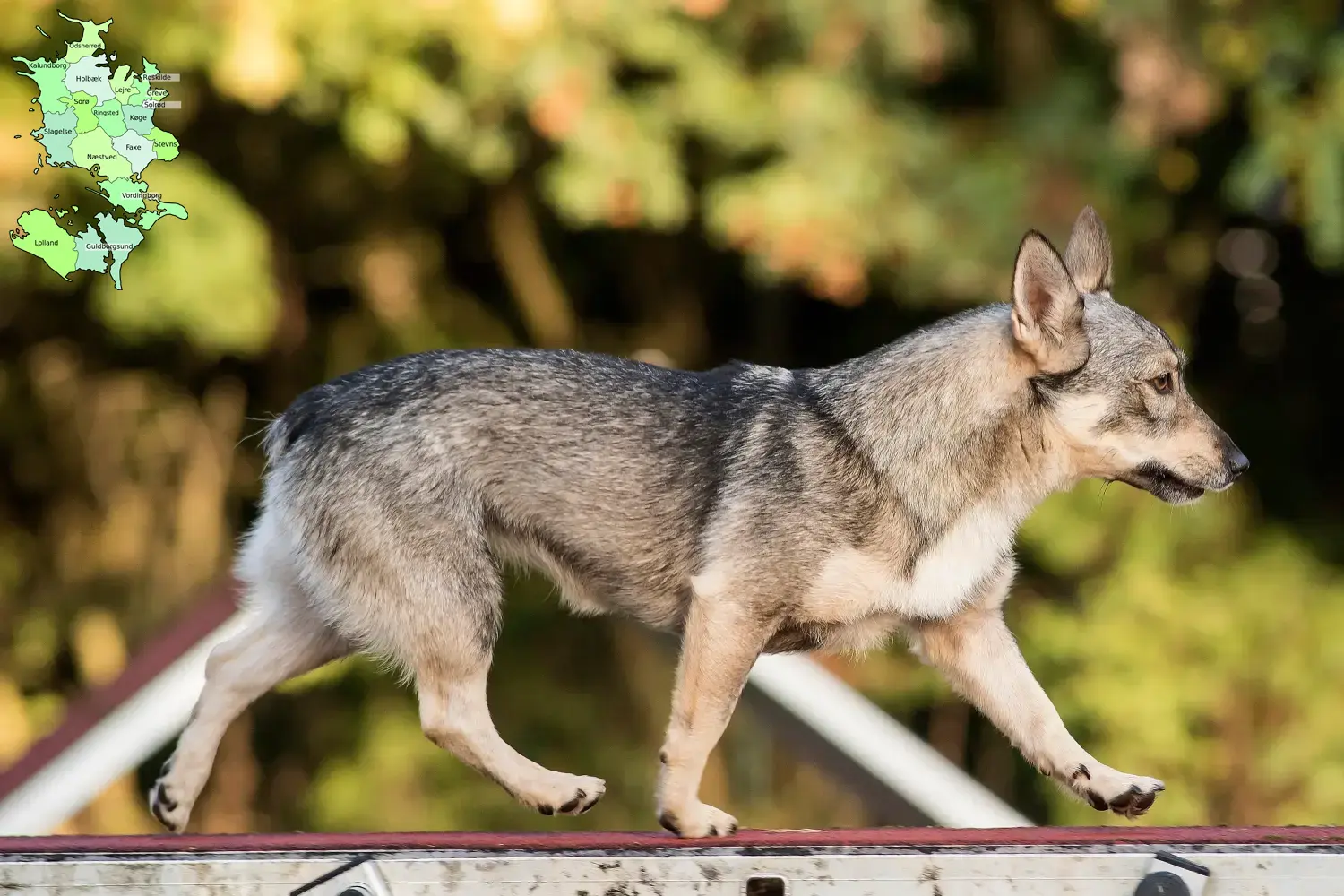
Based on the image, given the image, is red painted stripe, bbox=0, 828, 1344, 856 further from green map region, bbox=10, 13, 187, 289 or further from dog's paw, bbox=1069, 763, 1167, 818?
green map region, bbox=10, 13, 187, 289

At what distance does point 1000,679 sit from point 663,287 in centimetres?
657

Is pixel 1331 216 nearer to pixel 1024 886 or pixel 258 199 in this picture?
pixel 1024 886

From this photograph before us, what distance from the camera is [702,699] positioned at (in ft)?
10.4

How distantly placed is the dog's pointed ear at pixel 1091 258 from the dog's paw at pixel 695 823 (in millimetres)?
1568

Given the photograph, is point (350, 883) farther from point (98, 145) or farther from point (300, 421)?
point (98, 145)

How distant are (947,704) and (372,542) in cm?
735

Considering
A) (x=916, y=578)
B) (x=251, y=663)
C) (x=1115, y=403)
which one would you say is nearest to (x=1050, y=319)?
(x=1115, y=403)

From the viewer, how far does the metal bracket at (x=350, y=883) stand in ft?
8.97

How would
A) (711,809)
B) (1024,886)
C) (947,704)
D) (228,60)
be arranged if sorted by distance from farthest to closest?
(947,704) → (228,60) → (711,809) → (1024,886)

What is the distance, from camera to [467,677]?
10.6 feet

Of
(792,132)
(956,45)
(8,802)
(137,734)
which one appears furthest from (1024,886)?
(956,45)

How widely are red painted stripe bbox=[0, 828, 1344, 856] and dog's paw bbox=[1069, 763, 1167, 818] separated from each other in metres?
0.36

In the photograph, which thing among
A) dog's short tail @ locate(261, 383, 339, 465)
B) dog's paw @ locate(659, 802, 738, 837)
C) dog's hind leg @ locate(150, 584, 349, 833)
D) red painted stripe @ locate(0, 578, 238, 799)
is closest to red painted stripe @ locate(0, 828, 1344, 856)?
dog's paw @ locate(659, 802, 738, 837)

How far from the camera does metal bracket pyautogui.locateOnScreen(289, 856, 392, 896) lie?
273 cm
